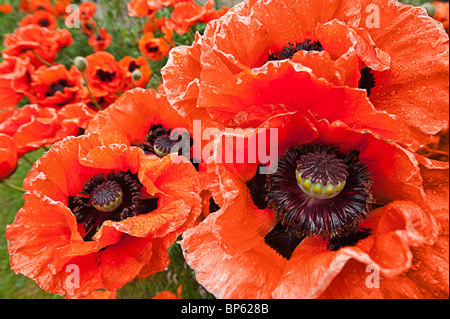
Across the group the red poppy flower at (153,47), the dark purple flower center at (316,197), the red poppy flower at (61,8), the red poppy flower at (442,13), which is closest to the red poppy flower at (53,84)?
the red poppy flower at (153,47)

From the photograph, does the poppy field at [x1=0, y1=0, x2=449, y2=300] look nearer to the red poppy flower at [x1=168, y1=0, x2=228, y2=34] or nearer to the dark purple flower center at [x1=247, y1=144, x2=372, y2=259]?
the dark purple flower center at [x1=247, y1=144, x2=372, y2=259]

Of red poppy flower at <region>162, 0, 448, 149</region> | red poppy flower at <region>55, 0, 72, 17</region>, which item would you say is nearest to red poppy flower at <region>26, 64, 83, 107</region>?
red poppy flower at <region>162, 0, 448, 149</region>

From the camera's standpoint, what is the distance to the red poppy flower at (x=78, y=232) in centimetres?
56

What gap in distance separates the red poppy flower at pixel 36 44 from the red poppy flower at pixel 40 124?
0.55 metres

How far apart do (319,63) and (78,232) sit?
0.50 metres

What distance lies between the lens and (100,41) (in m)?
2.05

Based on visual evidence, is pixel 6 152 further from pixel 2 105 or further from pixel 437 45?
pixel 437 45

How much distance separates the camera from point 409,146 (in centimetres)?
42

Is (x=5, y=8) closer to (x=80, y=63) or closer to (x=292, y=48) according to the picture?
(x=80, y=63)

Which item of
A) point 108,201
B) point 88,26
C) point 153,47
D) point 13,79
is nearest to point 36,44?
point 13,79

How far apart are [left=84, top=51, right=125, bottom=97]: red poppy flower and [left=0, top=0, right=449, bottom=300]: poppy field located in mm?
→ 606

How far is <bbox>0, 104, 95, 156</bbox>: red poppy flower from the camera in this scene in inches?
41.3

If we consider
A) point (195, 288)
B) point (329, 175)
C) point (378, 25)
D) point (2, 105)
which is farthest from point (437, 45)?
point (2, 105)
